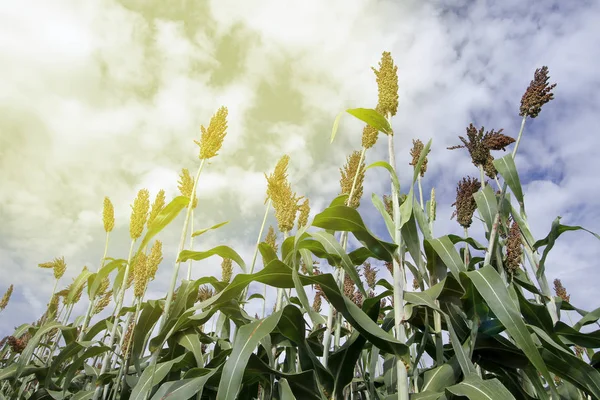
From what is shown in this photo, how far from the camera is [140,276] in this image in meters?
2.21

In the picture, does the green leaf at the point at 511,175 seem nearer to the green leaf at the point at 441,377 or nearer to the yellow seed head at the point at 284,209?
the green leaf at the point at 441,377

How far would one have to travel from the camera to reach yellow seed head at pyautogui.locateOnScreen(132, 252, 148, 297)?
219 cm

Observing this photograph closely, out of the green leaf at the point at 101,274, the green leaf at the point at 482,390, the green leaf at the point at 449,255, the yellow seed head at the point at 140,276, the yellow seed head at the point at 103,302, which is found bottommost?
the green leaf at the point at 482,390

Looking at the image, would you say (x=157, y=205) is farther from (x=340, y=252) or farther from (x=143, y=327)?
(x=340, y=252)

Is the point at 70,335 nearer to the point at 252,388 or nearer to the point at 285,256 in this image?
the point at 252,388

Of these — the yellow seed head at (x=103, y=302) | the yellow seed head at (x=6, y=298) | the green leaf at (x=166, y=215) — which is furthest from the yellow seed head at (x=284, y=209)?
the yellow seed head at (x=6, y=298)

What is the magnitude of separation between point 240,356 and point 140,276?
1256 millimetres

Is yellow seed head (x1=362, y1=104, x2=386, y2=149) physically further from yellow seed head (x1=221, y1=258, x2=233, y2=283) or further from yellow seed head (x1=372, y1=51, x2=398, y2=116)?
yellow seed head (x1=221, y1=258, x2=233, y2=283)

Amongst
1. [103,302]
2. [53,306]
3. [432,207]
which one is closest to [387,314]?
[432,207]

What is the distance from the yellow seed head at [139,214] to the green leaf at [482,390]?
6.55 feet

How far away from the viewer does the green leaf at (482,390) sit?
3.50 ft

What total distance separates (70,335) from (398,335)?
219 cm

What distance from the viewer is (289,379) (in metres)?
1.50

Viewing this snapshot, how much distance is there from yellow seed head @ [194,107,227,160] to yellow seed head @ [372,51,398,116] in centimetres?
90
